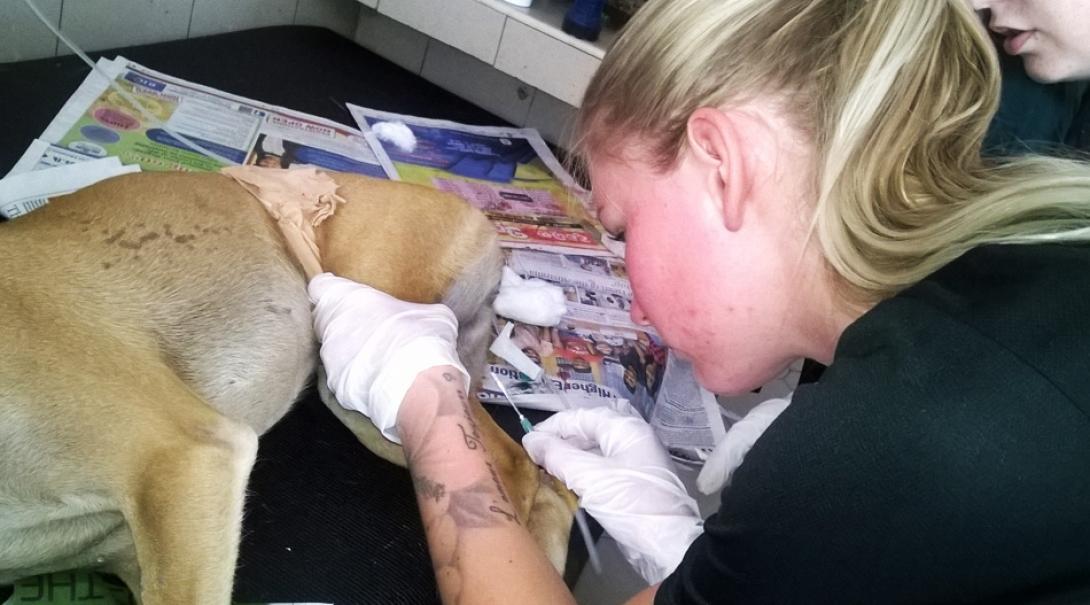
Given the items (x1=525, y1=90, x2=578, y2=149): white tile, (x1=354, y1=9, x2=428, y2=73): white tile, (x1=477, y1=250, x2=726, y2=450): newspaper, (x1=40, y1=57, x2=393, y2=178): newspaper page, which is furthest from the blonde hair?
(x1=354, y1=9, x2=428, y2=73): white tile

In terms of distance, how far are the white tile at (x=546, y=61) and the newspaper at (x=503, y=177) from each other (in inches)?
7.5

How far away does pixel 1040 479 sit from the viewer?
0.47 metres

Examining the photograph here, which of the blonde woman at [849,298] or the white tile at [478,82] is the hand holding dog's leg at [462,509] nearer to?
the blonde woman at [849,298]

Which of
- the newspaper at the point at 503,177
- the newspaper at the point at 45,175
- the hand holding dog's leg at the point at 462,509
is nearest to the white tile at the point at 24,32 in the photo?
the newspaper at the point at 45,175

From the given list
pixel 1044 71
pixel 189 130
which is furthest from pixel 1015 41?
pixel 189 130

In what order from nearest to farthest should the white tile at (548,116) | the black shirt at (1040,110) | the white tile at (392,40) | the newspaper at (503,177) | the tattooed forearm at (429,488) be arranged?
1. the tattooed forearm at (429,488)
2. the black shirt at (1040,110)
3. the newspaper at (503,177)
4. the white tile at (548,116)
5. the white tile at (392,40)

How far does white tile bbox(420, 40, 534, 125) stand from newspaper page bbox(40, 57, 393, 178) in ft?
1.83

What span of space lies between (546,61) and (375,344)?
0.99 metres

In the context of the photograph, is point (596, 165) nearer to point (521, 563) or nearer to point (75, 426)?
point (521, 563)

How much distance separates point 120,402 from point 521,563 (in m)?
0.43

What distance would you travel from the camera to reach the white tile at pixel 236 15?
73.0 inches

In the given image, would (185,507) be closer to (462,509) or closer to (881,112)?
(462,509)

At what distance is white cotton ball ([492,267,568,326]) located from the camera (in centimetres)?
138

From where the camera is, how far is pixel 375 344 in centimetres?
101
